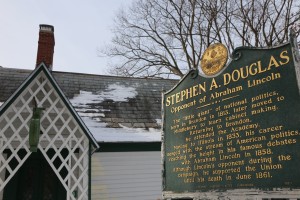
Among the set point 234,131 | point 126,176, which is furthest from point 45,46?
point 234,131

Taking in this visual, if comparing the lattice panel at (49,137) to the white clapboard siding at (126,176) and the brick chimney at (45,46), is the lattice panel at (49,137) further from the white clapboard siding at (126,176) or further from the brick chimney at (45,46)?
the brick chimney at (45,46)

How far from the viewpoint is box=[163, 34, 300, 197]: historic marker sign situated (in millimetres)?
3617

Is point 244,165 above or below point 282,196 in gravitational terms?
above

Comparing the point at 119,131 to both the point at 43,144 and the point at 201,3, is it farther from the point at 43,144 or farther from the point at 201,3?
the point at 201,3

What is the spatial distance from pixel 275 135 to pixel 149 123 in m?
7.81

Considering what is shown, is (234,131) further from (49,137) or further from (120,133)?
(120,133)

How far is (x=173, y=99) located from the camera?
5719 mm

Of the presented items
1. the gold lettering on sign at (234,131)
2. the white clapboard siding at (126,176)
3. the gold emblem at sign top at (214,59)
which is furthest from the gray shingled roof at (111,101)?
the gold emblem at sign top at (214,59)

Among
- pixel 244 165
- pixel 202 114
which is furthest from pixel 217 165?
pixel 202 114

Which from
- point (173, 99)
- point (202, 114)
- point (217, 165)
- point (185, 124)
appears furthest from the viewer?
point (173, 99)

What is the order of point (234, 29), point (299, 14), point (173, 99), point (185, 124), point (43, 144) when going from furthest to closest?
point (234, 29)
point (299, 14)
point (43, 144)
point (173, 99)
point (185, 124)

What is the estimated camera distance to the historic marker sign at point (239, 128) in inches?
142

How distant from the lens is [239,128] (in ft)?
13.7

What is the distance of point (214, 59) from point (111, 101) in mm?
7755
